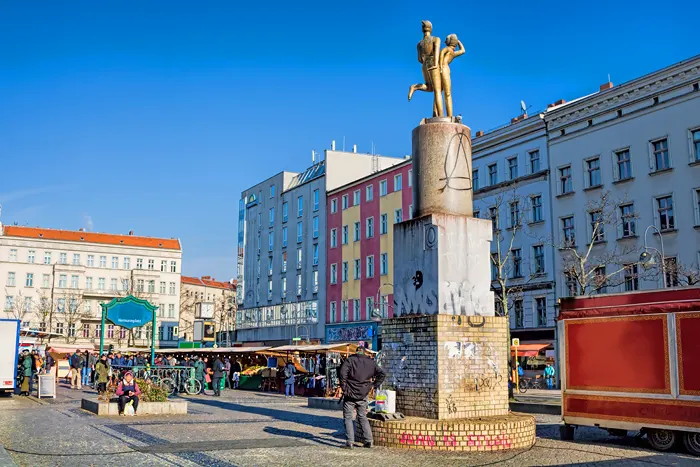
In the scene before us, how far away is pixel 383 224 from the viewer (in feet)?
189

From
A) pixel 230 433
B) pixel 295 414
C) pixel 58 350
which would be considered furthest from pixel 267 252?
pixel 230 433

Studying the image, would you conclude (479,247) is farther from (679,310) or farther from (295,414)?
(295,414)

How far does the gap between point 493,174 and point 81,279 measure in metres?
66.4

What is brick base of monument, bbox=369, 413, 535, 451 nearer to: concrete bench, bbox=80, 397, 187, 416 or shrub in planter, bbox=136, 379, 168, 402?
concrete bench, bbox=80, 397, 187, 416

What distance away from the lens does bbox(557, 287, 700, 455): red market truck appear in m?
12.7

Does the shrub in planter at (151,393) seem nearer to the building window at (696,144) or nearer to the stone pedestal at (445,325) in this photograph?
the stone pedestal at (445,325)

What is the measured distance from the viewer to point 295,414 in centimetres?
2109

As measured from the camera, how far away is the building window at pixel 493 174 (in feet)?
159

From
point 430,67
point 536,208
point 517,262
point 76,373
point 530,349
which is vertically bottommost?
point 76,373

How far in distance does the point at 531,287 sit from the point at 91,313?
6705cm

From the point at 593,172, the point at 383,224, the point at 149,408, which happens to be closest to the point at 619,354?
the point at 149,408

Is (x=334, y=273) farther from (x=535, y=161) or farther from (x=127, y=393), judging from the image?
(x=127, y=393)

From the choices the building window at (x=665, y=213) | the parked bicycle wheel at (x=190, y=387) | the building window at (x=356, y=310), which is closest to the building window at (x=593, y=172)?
the building window at (x=665, y=213)

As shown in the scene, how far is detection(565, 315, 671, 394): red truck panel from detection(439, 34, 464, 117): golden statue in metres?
4.87
